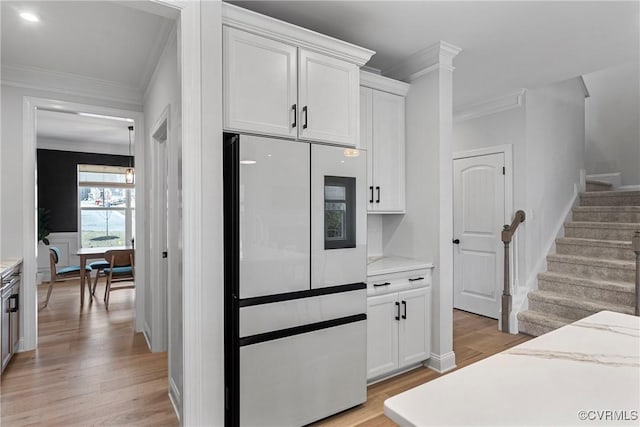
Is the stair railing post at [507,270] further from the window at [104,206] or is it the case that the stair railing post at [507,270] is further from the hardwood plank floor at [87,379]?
the window at [104,206]

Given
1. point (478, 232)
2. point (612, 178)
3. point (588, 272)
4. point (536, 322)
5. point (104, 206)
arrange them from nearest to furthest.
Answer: point (536, 322)
point (588, 272)
point (478, 232)
point (612, 178)
point (104, 206)

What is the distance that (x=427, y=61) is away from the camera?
2945 mm

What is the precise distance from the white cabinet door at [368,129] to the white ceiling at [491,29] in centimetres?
42

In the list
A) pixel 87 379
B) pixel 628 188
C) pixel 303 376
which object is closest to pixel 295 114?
pixel 303 376

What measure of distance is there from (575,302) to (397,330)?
7.18ft

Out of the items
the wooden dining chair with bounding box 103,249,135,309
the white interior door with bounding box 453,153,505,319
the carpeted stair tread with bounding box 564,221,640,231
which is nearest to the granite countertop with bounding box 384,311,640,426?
the white interior door with bounding box 453,153,505,319

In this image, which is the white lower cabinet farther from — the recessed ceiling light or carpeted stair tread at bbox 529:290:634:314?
the recessed ceiling light

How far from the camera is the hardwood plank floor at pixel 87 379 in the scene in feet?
7.46

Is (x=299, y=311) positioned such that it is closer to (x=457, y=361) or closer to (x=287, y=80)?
(x=287, y=80)

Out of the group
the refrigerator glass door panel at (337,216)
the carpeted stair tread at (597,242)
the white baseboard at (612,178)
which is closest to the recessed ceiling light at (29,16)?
the refrigerator glass door panel at (337,216)

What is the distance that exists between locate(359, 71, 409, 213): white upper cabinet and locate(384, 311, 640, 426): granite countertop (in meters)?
1.99

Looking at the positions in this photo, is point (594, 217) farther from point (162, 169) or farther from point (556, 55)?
point (162, 169)

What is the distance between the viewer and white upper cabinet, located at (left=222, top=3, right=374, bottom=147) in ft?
6.46

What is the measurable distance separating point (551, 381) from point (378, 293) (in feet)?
5.78
